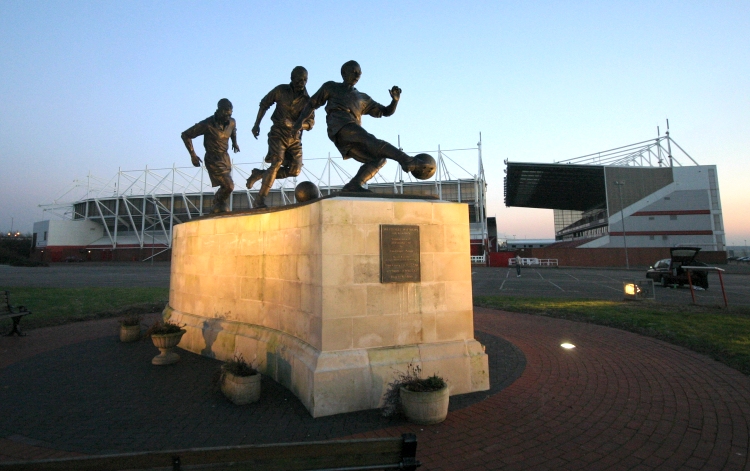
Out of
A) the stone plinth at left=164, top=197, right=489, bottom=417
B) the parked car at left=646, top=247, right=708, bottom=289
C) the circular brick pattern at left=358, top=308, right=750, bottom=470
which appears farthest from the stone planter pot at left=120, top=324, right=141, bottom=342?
the parked car at left=646, top=247, right=708, bottom=289

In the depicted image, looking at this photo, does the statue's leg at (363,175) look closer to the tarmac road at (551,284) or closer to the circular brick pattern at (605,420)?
the circular brick pattern at (605,420)

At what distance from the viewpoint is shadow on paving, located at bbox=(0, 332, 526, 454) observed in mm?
3693

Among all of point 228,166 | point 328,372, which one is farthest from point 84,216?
point 328,372

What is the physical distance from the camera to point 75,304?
510 inches

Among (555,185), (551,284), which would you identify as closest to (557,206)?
(555,185)

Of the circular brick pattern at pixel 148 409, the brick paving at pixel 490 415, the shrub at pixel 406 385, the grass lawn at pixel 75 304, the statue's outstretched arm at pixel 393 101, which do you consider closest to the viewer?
the brick paving at pixel 490 415

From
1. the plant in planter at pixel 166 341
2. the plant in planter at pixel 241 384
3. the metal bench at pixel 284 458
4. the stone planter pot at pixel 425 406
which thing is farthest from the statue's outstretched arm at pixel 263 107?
the metal bench at pixel 284 458

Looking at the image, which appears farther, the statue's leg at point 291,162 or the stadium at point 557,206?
the stadium at point 557,206

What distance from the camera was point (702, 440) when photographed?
3.54 m

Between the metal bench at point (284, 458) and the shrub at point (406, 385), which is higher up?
the metal bench at point (284, 458)

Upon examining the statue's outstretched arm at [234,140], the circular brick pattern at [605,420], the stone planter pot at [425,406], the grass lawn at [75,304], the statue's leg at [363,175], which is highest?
the statue's outstretched arm at [234,140]

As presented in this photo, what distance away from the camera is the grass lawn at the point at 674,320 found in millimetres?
6643

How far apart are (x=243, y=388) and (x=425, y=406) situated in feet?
7.02

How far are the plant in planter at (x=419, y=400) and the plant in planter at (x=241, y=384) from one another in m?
1.55
